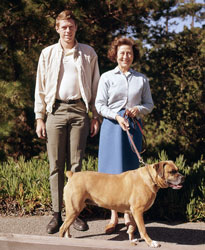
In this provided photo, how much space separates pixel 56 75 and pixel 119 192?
1427 mm

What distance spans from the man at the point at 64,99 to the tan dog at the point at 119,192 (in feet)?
1.97

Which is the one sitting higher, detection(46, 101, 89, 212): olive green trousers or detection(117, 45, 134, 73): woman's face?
detection(117, 45, 134, 73): woman's face

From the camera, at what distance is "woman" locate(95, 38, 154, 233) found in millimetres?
3740

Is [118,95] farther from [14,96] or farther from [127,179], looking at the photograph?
[14,96]

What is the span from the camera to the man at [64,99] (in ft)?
12.5

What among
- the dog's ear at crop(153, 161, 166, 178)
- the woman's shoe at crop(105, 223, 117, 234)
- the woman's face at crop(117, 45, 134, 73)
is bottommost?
the woman's shoe at crop(105, 223, 117, 234)

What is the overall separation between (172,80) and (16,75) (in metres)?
3.45

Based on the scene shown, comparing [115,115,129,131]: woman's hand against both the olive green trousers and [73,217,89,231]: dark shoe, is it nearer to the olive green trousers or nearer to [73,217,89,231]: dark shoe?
the olive green trousers

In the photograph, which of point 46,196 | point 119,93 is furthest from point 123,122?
point 46,196

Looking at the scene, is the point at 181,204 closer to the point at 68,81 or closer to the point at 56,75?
the point at 68,81

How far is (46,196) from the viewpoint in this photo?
466 cm

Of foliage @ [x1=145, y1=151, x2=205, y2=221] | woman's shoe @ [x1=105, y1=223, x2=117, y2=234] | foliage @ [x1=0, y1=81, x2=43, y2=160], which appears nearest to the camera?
woman's shoe @ [x1=105, y1=223, x2=117, y2=234]

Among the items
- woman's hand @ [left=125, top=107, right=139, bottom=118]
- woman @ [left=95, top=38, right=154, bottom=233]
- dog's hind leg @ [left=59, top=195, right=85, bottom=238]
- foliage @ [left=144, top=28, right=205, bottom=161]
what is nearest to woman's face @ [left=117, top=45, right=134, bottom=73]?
woman @ [left=95, top=38, right=154, bottom=233]

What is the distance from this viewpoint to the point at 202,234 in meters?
3.83
